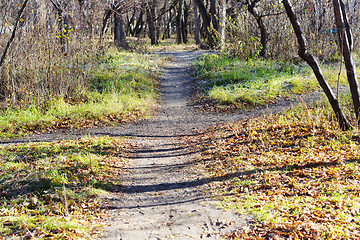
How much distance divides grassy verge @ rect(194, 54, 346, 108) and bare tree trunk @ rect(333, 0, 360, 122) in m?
3.61

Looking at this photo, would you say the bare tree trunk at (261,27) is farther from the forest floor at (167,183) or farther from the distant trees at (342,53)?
the distant trees at (342,53)

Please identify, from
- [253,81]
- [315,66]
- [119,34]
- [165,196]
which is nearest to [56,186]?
[165,196]

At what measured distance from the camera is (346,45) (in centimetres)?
582

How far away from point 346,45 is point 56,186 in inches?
208

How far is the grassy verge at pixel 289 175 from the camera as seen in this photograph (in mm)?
3318

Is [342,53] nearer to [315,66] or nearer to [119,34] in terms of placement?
[315,66]

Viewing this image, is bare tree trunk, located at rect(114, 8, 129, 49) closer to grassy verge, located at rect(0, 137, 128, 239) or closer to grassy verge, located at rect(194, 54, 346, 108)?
grassy verge, located at rect(194, 54, 346, 108)

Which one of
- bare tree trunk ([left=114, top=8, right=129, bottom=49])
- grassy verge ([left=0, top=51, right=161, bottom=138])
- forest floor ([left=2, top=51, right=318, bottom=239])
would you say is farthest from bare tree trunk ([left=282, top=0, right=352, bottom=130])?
bare tree trunk ([left=114, top=8, right=129, bottom=49])

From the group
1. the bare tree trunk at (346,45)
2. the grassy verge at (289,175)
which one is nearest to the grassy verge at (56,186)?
the grassy verge at (289,175)

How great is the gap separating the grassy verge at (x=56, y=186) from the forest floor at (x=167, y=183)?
29 centimetres

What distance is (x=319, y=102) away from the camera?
26.1 feet

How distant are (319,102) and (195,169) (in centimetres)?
424

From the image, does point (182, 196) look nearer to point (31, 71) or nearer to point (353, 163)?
point (353, 163)

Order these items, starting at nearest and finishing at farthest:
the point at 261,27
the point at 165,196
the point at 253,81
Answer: the point at 165,196 → the point at 253,81 → the point at 261,27
